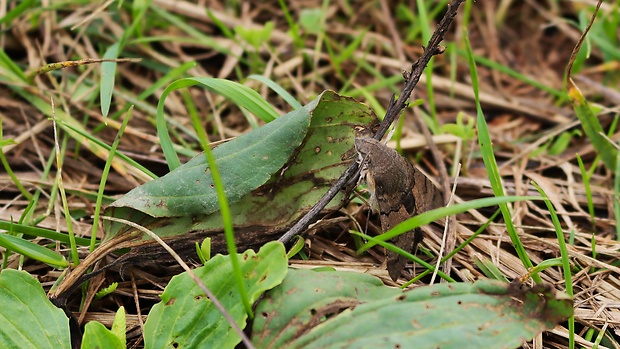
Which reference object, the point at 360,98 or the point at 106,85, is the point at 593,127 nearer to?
the point at 360,98

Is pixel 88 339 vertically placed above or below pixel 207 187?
below

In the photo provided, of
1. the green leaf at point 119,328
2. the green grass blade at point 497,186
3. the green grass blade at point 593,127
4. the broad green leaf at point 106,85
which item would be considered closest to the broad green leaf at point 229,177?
the green leaf at point 119,328

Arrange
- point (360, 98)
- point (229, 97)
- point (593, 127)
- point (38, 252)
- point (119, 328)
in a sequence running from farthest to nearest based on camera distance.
A: 1. point (360, 98)
2. point (593, 127)
3. point (229, 97)
4. point (38, 252)
5. point (119, 328)

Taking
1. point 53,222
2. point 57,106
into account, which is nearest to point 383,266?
point 53,222

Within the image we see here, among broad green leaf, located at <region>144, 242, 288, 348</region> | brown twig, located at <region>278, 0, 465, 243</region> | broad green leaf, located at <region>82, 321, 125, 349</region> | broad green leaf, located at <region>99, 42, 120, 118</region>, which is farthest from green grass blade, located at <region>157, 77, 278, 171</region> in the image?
broad green leaf, located at <region>82, 321, 125, 349</region>

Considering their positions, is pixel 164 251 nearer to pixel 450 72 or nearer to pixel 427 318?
pixel 427 318

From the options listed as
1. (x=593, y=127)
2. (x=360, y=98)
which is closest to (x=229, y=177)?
(x=360, y=98)

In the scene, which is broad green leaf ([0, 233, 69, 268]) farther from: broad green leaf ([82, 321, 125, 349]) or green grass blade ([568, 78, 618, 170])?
green grass blade ([568, 78, 618, 170])
